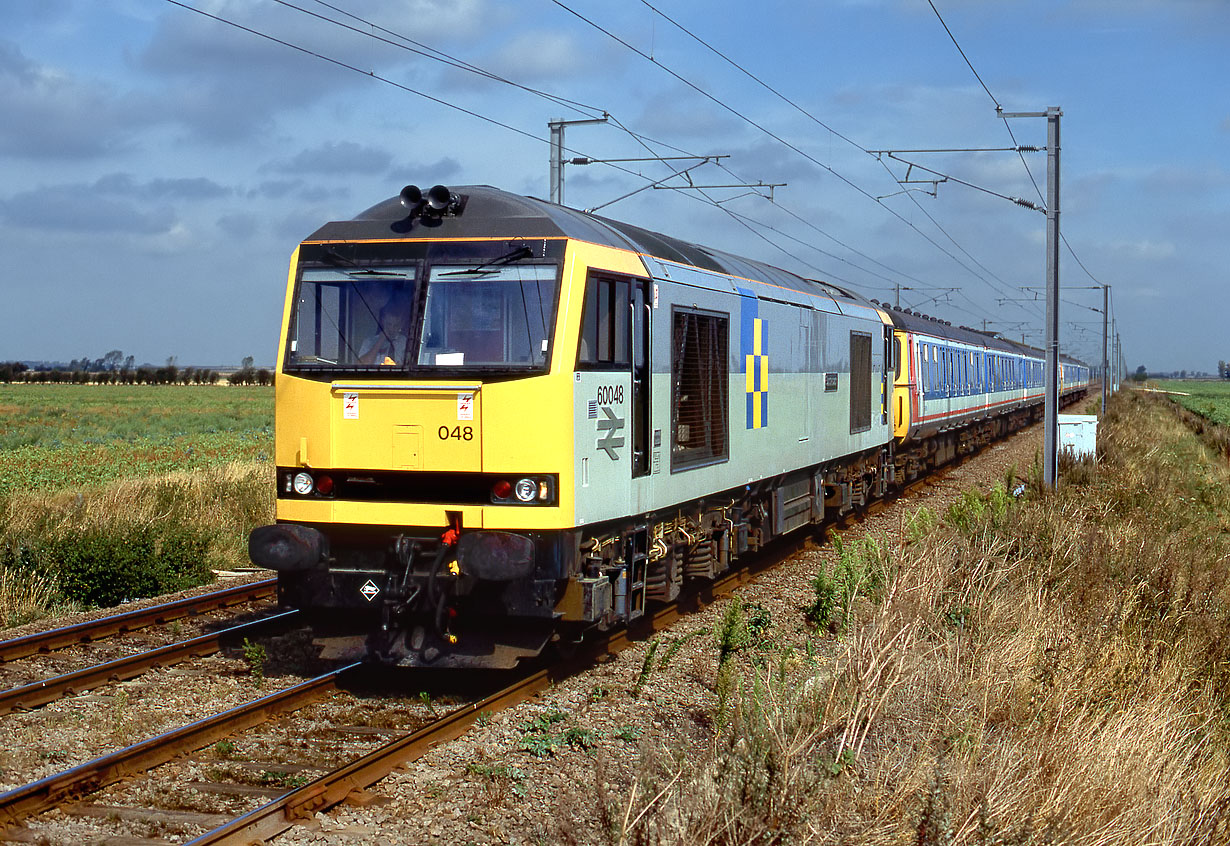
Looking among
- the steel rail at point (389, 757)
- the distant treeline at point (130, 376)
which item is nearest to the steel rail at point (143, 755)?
the steel rail at point (389, 757)

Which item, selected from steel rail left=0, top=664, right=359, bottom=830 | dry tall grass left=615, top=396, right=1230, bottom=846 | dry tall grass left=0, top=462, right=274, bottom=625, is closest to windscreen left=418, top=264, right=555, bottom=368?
steel rail left=0, top=664, right=359, bottom=830

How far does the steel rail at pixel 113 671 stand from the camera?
7.88 meters

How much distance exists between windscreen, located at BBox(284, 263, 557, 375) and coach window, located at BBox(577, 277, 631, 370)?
0.35 meters

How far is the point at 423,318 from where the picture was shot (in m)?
8.33

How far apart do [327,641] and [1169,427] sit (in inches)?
1609

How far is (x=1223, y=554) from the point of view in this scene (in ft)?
40.9

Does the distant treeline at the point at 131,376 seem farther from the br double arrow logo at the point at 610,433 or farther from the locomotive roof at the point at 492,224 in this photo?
the br double arrow logo at the point at 610,433

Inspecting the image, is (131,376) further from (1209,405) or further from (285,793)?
(285,793)

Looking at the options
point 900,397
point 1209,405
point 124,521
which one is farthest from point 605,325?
point 1209,405

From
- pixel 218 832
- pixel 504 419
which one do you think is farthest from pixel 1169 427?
pixel 218 832

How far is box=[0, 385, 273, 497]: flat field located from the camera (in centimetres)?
2467

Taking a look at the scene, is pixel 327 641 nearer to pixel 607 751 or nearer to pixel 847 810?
pixel 607 751

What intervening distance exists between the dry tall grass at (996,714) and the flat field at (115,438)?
12653mm

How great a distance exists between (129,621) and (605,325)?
476cm
